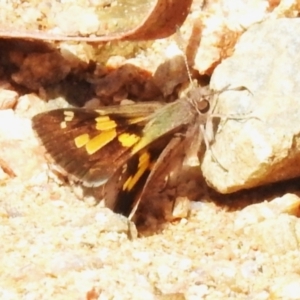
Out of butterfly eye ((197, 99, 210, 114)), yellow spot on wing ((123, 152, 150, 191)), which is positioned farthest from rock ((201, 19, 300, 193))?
yellow spot on wing ((123, 152, 150, 191))

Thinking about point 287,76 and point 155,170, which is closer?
point 287,76

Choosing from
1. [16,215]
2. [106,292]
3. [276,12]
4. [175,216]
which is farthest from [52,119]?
[276,12]

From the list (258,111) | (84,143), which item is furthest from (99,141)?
(258,111)

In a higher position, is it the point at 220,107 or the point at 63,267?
the point at 220,107

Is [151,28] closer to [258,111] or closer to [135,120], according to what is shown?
[135,120]

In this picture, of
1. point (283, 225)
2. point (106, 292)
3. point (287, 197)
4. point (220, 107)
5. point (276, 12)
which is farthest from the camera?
point (276, 12)

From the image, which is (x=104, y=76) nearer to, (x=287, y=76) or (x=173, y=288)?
(x=287, y=76)

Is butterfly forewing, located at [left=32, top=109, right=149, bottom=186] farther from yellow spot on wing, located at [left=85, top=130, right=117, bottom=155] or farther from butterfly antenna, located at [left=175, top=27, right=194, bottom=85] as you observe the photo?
butterfly antenna, located at [left=175, top=27, right=194, bottom=85]

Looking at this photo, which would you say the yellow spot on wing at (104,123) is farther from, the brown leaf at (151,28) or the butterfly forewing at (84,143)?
the brown leaf at (151,28)
